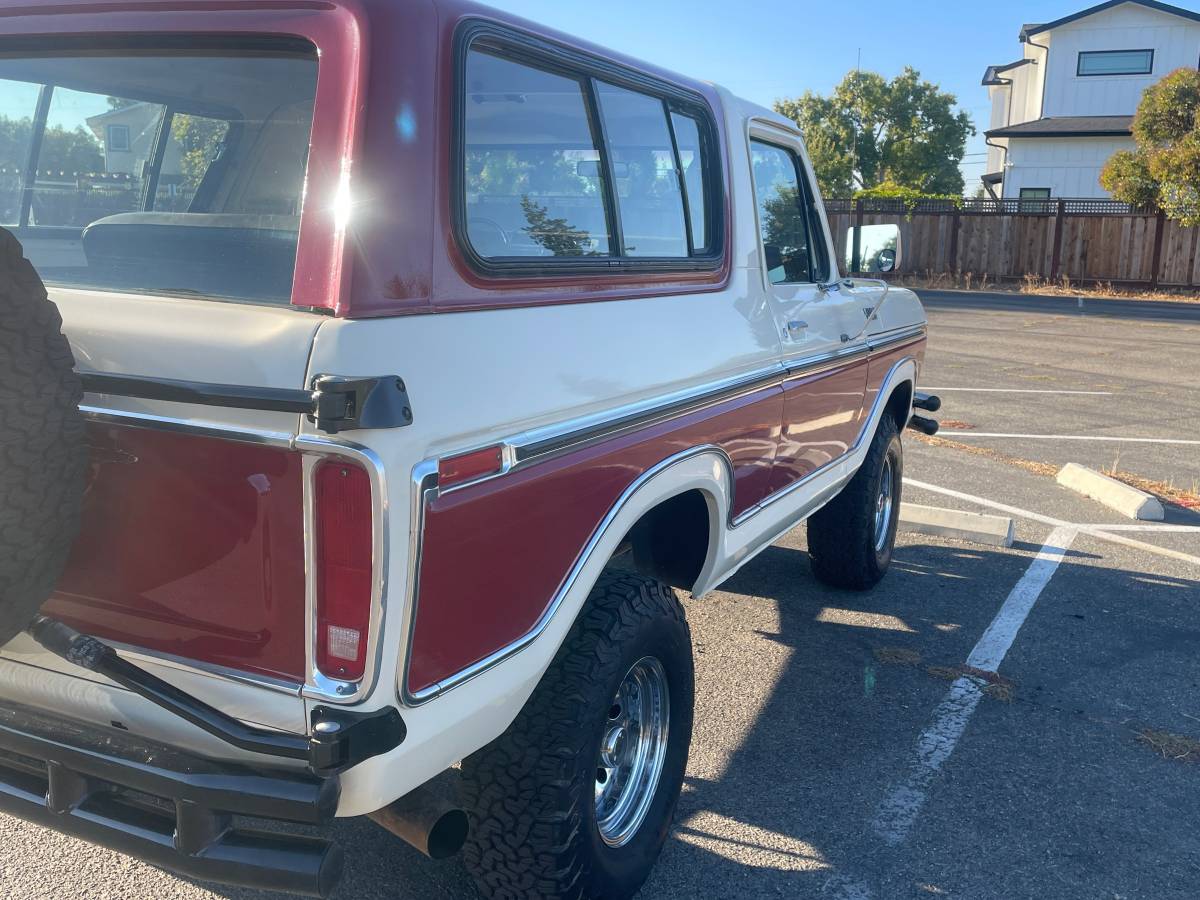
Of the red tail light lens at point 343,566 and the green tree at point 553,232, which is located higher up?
the green tree at point 553,232

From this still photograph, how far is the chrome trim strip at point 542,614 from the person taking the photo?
2.06 meters

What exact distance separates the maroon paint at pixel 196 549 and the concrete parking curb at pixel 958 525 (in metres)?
4.84

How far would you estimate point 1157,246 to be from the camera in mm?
25984

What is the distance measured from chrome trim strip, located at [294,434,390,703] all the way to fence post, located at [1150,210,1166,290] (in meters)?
27.8

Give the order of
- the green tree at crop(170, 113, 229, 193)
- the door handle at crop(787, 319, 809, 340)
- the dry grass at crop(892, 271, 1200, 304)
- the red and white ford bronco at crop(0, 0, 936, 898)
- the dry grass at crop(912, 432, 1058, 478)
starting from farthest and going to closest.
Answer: the dry grass at crop(892, 271, 1200, 304), the dry grass at crop(912, 432, 1058, 478), the door handle at crop(787, 319, 809, 340), the green tree at crop(170, 113, 229, 193), the red and white ford bronco at crop(0, 0, 936, 898)

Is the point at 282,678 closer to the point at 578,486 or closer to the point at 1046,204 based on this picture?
the point at 578,486

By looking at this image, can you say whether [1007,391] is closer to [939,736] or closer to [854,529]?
[854,529]

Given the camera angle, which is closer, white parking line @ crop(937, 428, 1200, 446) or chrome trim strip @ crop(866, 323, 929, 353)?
chrome trim strip @ crop(866, 323, 929, 353)

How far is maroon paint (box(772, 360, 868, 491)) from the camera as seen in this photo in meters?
3.93

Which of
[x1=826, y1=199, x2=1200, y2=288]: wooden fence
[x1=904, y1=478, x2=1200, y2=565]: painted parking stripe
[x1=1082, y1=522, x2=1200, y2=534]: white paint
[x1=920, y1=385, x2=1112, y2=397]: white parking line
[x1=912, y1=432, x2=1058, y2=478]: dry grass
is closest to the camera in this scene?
[x1=904, y1=478, x2=1200, y2=565]: painted parking stripe

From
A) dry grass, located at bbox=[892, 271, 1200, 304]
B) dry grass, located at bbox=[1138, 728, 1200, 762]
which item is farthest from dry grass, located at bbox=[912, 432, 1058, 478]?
dry grass, located at bbox=[892, 271, 1200, 304]

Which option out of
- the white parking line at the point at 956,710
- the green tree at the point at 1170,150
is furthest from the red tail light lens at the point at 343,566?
the green tree at the point at 1170,150

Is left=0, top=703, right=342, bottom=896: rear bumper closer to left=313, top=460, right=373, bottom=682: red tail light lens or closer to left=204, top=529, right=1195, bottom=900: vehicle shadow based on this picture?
left=313, top=460, right=373, bottom=682: red tail light lens

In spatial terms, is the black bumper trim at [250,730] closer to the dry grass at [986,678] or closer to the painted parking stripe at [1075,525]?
the dry grass at [986,678]
